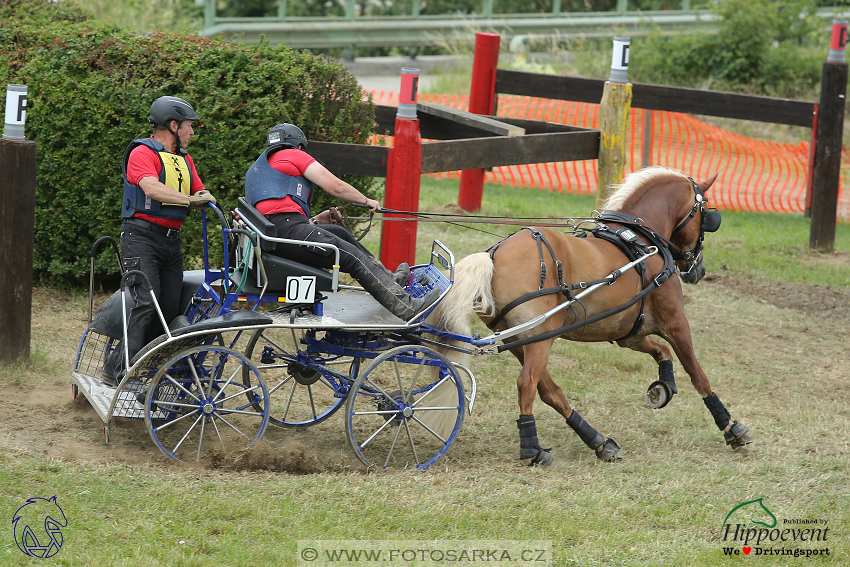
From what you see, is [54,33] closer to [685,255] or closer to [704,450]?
[685,255]

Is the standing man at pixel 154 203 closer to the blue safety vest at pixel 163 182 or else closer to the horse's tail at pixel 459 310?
the blue safety vest at pixel 163 182

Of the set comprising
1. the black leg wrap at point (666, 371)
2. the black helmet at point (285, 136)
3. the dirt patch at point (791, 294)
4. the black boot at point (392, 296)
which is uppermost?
the black helmet at point (285, 136)

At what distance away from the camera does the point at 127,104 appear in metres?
7.26

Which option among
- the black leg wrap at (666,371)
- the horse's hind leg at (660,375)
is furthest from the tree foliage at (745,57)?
the black leg wrap at (666,371)

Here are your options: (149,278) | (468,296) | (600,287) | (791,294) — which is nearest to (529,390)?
(468,296)

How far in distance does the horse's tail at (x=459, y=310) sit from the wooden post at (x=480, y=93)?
21.6 feet

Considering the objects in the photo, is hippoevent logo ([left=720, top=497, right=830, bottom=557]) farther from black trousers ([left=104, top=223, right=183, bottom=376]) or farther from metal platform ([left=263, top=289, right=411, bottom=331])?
black trousers ([left=104, top=223, right=183, bottom=376])

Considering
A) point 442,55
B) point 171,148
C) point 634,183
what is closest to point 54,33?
point 171,148

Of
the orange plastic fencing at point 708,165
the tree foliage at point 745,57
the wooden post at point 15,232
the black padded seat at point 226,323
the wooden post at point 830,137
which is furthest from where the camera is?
the tree foliage at point 745,57

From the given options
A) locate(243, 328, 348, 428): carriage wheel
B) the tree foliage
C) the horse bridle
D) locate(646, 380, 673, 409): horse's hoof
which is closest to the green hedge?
locate(243, 328, 348, 428): carriage wheel

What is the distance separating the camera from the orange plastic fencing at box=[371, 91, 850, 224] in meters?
14.1

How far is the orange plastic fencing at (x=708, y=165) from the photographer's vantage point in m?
14.1

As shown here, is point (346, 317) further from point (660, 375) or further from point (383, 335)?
point (660, 375)

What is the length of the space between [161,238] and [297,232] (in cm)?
94
